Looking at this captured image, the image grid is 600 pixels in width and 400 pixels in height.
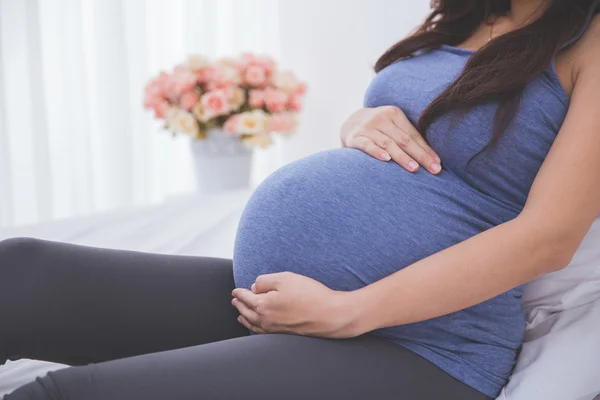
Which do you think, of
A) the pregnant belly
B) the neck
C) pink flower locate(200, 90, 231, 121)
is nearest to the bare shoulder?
the neck

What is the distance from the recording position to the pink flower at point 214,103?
7.25 feet

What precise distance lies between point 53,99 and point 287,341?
2025 millimetres

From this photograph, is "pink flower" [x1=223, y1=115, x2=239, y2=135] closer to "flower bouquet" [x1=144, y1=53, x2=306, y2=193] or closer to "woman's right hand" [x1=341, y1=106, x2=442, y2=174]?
"flower bouquet" [x1=144, y1=53, x2=306, y2=193]

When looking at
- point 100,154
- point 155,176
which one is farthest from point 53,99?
point 155,176

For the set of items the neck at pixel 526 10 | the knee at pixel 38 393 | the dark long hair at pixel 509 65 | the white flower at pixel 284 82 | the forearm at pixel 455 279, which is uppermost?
the neck at pixel 526 10

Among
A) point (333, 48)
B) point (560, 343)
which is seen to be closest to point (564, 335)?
point (560, 343)

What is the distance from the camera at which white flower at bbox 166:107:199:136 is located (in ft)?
7.34

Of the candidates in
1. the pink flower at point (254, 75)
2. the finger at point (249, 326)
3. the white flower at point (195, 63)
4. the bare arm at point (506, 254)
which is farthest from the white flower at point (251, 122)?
the bare arm at point (506, 254)

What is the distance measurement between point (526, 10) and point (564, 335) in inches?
21.1

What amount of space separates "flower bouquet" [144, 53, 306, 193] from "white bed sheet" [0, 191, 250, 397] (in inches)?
12.7

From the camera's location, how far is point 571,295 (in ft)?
3.35

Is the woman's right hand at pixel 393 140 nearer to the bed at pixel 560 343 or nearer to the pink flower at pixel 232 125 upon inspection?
the bed at pixel 560 343

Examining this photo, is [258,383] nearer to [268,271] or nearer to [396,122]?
[268,271]

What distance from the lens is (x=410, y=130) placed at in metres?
1.00
